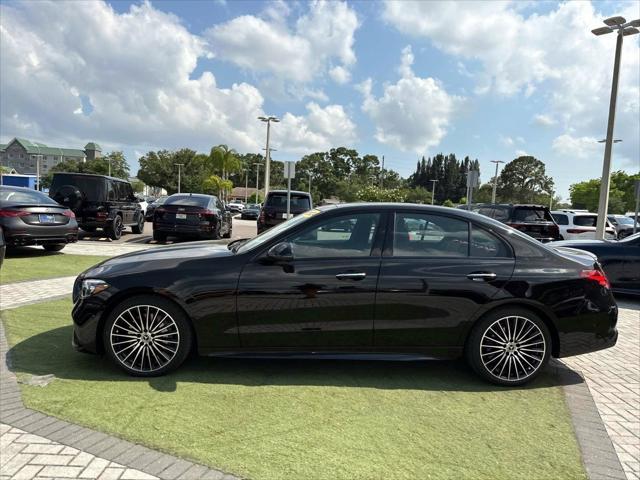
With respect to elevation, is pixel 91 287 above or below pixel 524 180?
below

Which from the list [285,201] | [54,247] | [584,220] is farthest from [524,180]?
[54,247]

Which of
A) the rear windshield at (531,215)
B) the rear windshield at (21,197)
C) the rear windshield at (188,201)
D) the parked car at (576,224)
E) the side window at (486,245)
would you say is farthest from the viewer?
the parked car at (576,224)

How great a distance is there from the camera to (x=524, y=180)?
8450 centimetres

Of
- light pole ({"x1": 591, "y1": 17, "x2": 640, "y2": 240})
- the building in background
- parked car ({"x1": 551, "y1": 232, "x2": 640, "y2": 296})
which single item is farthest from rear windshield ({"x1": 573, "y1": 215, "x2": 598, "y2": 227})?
the building in background

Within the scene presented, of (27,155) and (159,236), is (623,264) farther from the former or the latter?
(27,155)

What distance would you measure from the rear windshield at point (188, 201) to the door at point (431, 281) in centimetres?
1039

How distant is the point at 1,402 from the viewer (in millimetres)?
3434

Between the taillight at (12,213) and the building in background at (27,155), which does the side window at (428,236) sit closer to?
the taillight at (12,213)

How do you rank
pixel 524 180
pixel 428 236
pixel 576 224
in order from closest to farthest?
pixel 428 236
pixel 576 224
pixel 524 180

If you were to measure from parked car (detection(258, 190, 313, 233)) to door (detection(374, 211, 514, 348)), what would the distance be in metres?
10.4

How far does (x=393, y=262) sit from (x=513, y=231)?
47.2 inches

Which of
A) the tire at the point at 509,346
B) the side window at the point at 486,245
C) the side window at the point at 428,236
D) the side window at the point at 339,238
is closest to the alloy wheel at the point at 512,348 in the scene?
the tire at the point at 509,346

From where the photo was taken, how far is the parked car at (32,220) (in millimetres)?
9477

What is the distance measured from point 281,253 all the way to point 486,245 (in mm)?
1793
